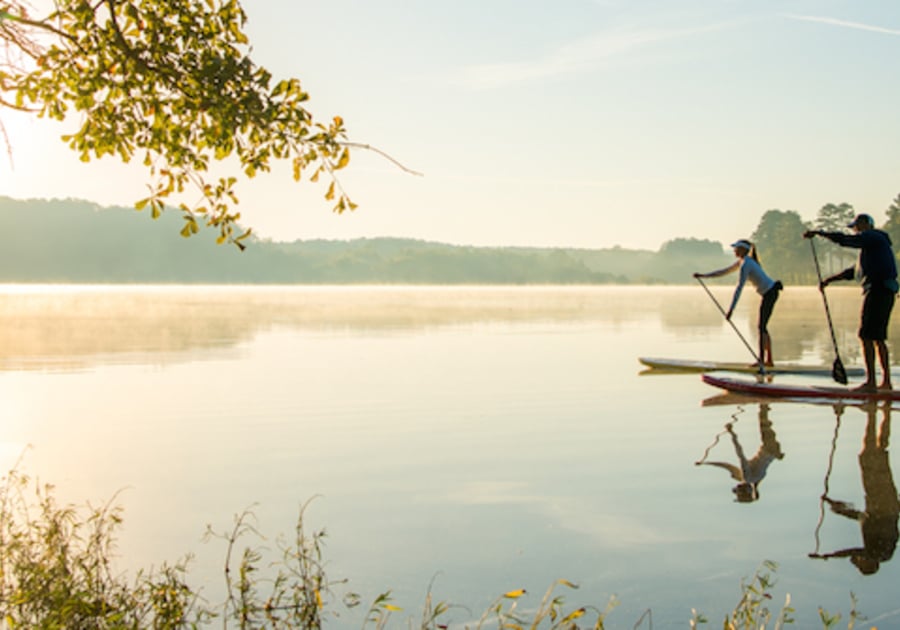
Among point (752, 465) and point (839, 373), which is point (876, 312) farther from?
point (752, 465)

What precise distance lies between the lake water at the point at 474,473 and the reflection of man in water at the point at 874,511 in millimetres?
75

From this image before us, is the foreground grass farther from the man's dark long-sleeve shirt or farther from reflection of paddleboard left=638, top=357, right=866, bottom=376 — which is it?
reflection of paddleboard left=638, top=357, right=866, bottom=376

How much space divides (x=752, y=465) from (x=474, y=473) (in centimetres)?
322

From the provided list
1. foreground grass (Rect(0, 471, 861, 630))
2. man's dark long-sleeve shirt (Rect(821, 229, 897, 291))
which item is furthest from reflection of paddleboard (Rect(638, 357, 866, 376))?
foreground grass (Rect(0, 471, 861, 630))

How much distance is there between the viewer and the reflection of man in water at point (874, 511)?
7121 millimetres

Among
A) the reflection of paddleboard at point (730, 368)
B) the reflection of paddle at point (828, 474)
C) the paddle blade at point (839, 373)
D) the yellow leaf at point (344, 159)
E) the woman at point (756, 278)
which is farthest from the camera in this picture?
the reflection of paddleboard at point (730, 368)

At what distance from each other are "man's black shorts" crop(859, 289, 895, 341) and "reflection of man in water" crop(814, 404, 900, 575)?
3568mm

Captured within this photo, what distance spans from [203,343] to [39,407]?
51.8ft

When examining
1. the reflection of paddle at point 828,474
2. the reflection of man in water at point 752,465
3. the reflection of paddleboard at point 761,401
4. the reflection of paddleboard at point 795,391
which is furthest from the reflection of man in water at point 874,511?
the reflection of paddleboard at point 761,401

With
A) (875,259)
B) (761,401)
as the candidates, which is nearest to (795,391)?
(761,401)

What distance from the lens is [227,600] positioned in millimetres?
6645

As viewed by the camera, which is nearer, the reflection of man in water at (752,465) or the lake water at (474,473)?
the lake water at (474,473)

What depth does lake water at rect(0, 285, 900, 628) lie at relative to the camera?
22.8ft

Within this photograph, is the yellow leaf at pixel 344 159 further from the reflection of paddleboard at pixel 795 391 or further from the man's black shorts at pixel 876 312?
the reflection of paddleboard at pixel 795 391
